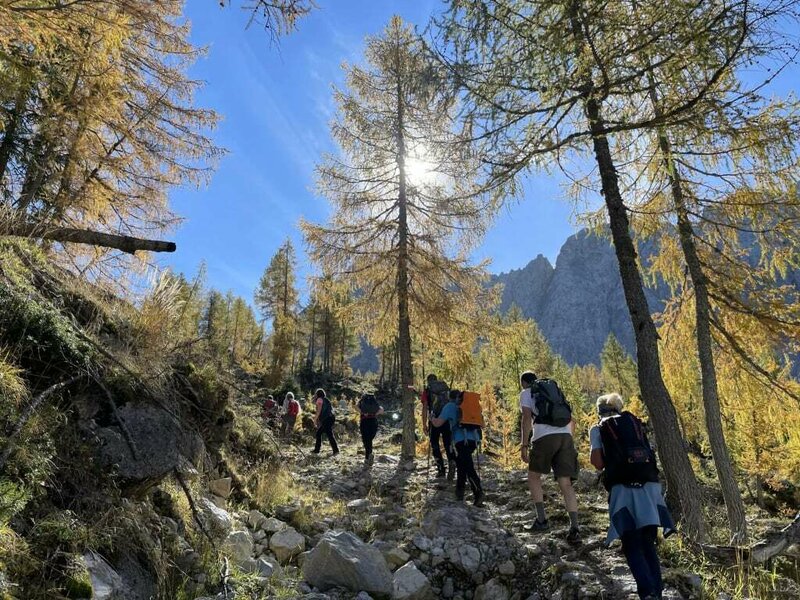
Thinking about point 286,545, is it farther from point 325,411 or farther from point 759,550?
point 325,411

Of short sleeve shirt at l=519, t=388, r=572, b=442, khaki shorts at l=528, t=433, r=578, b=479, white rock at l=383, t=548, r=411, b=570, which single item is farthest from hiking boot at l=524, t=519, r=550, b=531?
white rock at l=383, t=548, r=411, b=570

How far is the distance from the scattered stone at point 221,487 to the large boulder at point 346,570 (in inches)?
56.5

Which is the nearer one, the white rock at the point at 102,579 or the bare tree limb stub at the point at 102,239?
the white rock at the point at 102,579

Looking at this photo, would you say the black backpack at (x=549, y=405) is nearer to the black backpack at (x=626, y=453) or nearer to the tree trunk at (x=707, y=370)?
the black backpack at (x=626, y=453)

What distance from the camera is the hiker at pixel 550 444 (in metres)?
5.50

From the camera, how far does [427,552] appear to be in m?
4.88

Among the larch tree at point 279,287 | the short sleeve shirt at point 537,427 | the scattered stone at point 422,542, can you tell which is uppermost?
the larch tree at point 279,287

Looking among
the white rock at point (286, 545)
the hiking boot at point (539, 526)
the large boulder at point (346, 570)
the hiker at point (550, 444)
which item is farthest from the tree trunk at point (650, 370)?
the white rock at point (286, 545)

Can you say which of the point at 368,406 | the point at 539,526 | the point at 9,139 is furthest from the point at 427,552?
the point at 9,139

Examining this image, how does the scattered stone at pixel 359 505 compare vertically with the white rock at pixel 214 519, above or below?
below

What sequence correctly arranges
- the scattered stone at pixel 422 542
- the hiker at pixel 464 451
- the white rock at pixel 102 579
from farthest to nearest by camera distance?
the hiker at pixel 464 451 < the scattered stone at pixel 422 542 < the white rock at pixel 102 579

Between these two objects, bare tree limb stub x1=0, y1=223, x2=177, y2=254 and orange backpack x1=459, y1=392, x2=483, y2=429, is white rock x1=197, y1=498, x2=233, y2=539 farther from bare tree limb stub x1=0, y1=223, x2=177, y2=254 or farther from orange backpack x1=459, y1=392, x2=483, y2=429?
orange backpack x1=459, y1=392, x2=483, y2=429

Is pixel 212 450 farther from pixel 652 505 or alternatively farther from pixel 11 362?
pixel 652 505

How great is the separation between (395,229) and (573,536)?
8904mm
